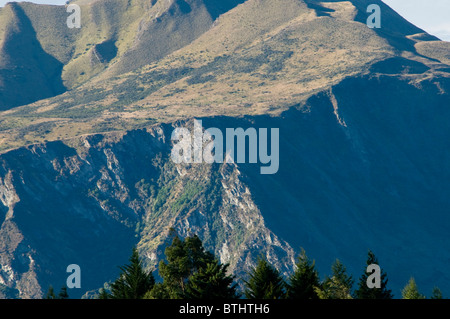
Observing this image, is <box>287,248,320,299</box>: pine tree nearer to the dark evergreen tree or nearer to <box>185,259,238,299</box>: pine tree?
<box>185,259,238,299</box>: pine tree

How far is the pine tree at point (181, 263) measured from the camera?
5172 inches

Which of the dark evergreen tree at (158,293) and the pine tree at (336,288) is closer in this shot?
the dark evergreen tree at (158,293)

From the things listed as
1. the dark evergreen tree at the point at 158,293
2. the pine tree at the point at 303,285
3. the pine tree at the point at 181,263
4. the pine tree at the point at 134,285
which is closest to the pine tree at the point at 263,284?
the pine tree at the point at 303,285

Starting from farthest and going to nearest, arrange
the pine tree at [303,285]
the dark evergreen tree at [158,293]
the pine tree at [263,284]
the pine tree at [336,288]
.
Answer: the pine tree at [303,285], the pine tree at [336,288], the dark evergreen tree at [158,293], the pine tree at [263,284]

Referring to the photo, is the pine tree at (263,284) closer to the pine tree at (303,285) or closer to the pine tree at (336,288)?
the pine tree at (303,285)

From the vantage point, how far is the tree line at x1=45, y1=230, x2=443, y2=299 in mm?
108562

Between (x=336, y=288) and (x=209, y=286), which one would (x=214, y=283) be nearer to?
(x=209, y=286)

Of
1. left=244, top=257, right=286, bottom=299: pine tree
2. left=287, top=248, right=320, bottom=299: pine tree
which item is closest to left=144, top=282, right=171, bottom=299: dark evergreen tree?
left=244, top=257, right=286, bottom=299: pine tree

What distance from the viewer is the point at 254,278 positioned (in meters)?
110

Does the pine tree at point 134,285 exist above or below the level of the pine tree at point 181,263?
below

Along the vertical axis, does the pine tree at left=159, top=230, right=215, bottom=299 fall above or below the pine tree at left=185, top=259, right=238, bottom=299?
above

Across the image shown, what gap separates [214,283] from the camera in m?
108
